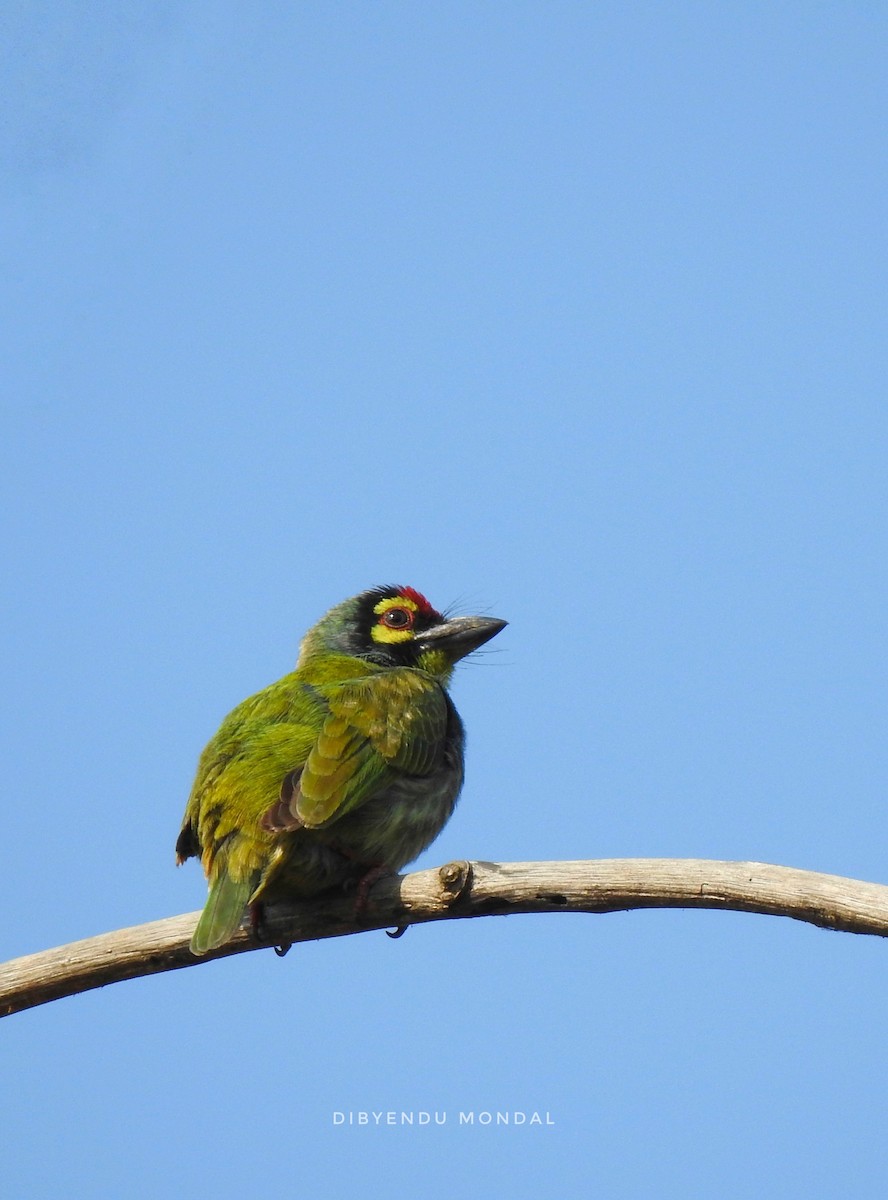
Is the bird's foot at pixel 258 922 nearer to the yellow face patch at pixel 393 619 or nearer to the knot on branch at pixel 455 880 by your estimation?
the knot on branch at pixel 455 880

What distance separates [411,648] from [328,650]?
38cm

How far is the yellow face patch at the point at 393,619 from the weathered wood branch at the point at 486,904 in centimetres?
182

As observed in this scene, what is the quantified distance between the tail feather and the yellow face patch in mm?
2061

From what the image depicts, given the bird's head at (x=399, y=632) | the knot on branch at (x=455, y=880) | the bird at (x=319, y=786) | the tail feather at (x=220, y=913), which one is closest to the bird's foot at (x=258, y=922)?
the bird at (x=319, y=786)

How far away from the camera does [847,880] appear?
3410mm

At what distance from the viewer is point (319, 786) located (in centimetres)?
443

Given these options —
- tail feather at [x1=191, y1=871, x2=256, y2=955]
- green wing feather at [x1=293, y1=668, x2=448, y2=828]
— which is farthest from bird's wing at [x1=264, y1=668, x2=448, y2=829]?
tail feather at [x1=191, y1=871, x2=256, y2=955]

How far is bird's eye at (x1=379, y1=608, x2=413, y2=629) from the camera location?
6219 millimetres

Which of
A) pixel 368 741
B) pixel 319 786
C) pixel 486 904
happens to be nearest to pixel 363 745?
pixel 368 741

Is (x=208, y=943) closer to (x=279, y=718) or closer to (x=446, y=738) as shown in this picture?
(x=279, y=718)

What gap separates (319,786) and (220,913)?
22.2 inches

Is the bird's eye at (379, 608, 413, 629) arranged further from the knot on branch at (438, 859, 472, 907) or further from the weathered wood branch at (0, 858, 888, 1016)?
the knot on branch at (438, 859, 472, 907)

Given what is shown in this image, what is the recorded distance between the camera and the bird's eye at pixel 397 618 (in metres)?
6.22

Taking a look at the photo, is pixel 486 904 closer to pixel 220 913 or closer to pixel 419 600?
pixel 220 913
